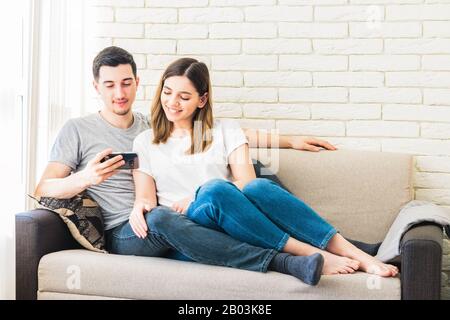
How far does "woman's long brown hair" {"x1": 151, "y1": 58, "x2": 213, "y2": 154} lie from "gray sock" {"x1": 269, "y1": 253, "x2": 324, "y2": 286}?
622mm

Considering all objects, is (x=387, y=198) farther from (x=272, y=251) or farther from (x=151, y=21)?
(x=151, y=21)

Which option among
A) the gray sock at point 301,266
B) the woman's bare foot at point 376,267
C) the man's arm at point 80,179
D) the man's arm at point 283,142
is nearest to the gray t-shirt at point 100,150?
the man's arm at point 80,179

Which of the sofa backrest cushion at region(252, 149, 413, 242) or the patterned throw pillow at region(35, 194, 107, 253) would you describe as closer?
the patterned throw pillow at region(35, 194, 107, 253)

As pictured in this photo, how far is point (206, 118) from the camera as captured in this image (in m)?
2.64

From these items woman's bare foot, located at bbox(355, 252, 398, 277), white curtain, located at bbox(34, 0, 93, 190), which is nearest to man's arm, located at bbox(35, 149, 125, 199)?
white curtain, located at bbox(34, 0, 93, 190)

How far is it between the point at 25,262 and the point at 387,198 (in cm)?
142

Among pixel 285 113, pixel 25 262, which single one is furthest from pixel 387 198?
pixel 25 262

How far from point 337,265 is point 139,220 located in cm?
69

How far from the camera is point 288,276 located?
213 centimetres

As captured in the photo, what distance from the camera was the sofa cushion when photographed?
6.89 ft

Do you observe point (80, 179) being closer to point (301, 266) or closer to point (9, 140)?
point (9, 140)

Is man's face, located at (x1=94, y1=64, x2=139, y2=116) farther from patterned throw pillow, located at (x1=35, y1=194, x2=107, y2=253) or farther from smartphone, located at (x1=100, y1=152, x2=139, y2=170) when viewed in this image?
patterned throw pillow, located at (x1=35, y1=194, x2=107, y2=253)

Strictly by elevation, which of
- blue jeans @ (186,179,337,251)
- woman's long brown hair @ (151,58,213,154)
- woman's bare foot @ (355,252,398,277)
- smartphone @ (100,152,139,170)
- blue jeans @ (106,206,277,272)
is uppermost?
woman's long brown hair @ (151,58,213,154)

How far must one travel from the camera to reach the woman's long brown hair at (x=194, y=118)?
2.60m
